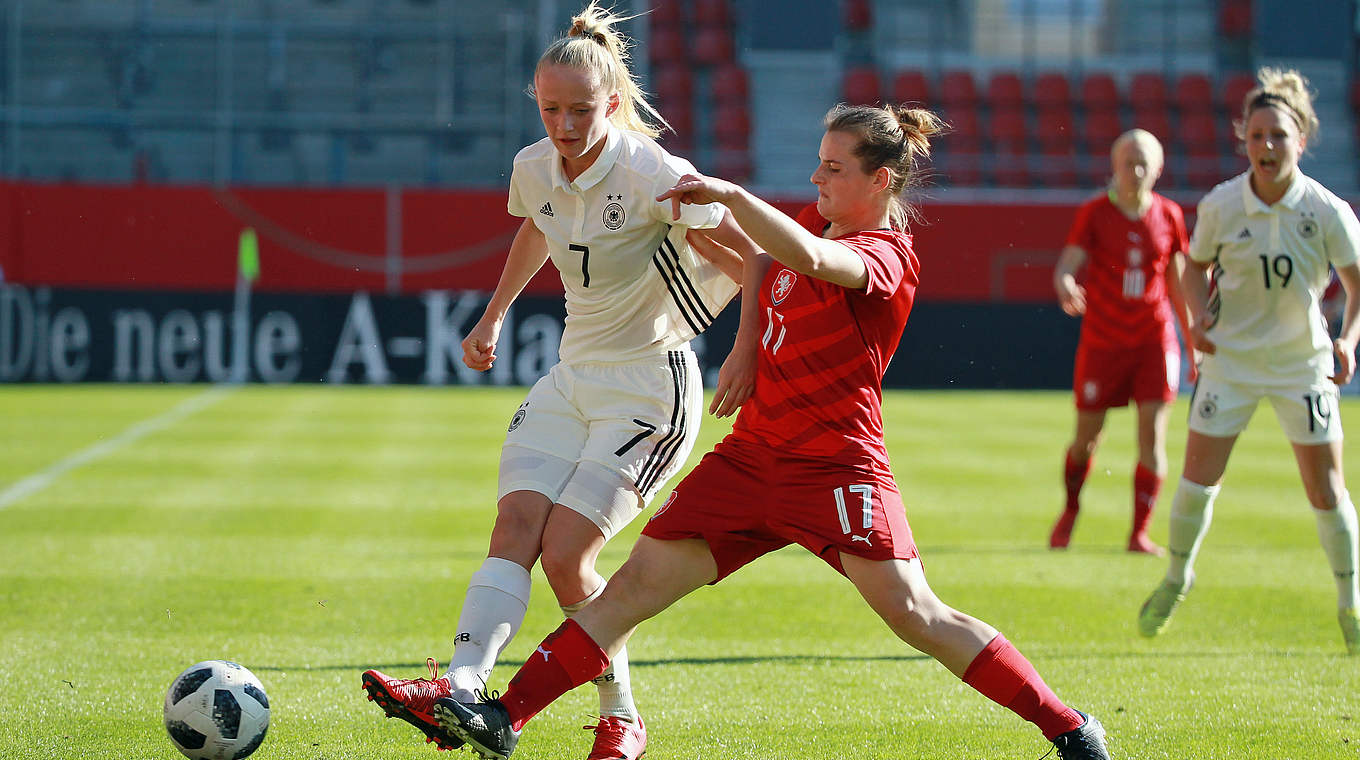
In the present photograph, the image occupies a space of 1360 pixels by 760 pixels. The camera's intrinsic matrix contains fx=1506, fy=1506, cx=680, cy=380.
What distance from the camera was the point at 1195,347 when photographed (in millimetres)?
6094

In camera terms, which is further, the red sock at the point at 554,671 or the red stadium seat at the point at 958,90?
the red stadium seat at the point at 958,90

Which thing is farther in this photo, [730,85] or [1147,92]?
[1147,92]

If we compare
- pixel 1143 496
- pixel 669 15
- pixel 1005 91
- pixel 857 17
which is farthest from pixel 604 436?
pixel 857 17

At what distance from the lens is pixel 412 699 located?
365 centimetres

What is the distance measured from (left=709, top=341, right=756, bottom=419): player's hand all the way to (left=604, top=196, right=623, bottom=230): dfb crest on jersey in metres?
0.54

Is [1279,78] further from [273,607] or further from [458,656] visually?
[273,607]

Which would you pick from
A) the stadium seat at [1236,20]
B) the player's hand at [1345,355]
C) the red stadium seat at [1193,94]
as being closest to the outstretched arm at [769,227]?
the player's hand at [1345,355]

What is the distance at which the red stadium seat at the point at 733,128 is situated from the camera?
24.3 m

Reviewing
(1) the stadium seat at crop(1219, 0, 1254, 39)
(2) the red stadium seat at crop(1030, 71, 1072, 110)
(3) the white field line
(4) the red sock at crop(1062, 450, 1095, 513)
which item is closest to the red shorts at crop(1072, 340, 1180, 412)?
(4) the red sock at crop(1062, 450, 1095, 513)

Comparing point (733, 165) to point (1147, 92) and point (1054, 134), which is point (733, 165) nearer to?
point (1054, 134)

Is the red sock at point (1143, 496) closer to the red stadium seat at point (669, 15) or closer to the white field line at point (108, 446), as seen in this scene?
the white field line at point (108, 446)

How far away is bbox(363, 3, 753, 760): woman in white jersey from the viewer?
4.04 meters

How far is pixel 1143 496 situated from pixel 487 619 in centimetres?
545

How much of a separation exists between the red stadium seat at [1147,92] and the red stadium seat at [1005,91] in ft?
6.12
